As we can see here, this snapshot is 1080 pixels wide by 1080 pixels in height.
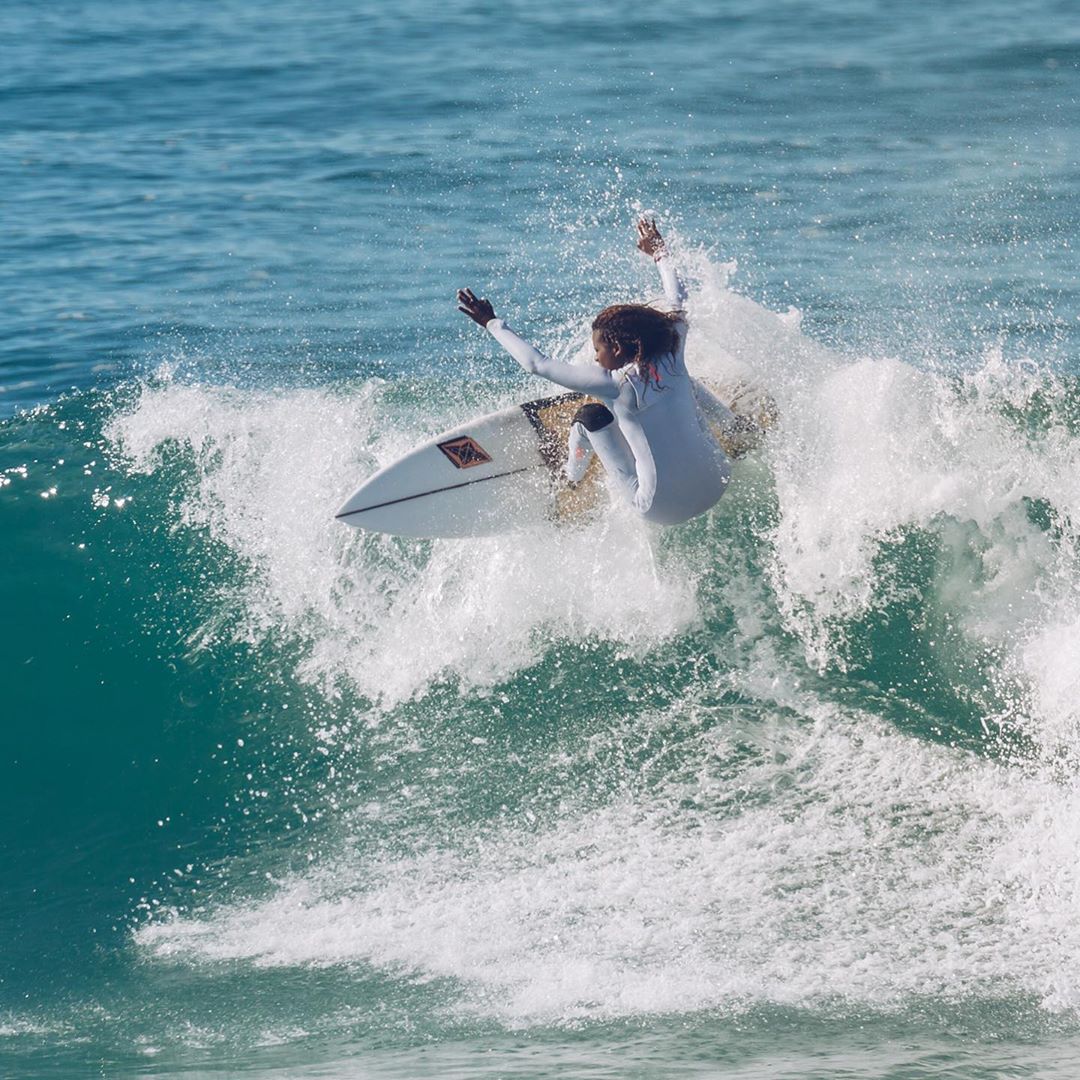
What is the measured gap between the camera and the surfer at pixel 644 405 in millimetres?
6395

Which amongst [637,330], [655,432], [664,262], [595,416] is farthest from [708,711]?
[664,262]

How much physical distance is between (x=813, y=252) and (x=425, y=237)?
4.22 m

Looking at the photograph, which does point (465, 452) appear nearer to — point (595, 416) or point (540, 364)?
point (595, 416)

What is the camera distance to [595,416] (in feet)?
22.4

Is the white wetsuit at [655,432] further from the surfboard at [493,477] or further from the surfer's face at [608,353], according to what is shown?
the surfboard at [493,477]

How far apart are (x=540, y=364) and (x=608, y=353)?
0.32m

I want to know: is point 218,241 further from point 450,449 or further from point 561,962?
point 561,962

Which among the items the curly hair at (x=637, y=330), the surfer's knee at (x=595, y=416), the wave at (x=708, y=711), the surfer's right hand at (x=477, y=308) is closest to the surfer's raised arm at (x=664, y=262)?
the curly hair at (x=637, y=330)

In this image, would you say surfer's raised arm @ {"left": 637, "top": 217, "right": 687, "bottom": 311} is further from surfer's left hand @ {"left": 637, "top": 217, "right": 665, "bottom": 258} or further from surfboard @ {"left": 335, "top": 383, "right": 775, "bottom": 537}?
surfboard @ {"left": 335, "top": 383, "right": 775, "bottom": 537}

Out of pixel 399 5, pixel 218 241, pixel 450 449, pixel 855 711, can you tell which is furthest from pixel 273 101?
pixel 855 711

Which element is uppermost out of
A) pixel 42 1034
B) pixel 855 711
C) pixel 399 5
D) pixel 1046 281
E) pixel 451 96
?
pixel 399 5

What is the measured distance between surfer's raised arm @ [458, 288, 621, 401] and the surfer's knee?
0.78 feet

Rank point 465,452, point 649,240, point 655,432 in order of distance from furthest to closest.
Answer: point 465,452 < point 649,240 < point 655,432

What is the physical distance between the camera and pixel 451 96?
20.8 m
